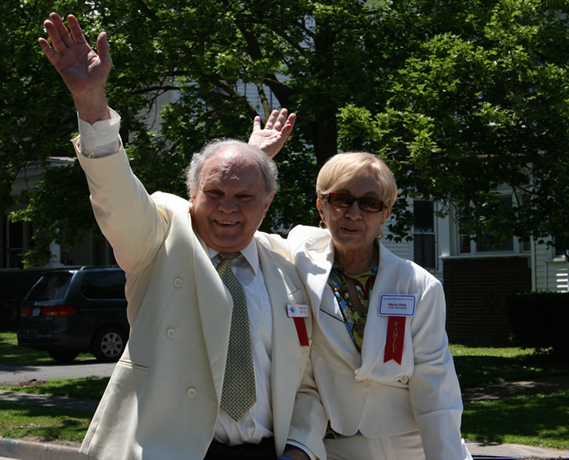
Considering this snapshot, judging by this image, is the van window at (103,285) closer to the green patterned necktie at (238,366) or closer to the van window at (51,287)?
the van window at (51,287)

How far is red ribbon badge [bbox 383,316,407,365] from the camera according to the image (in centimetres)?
307

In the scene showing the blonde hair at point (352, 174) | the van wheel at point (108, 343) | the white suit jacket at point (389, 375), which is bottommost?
the van wheel at point (108, 343)

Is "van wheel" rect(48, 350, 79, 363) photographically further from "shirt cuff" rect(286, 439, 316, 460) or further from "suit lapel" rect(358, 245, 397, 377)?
"shirt cuff" rect(286, 439, 316, 460)

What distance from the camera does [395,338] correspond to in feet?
10.2

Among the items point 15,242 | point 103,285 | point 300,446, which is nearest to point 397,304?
point 300,446

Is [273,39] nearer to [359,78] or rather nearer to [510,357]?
[359,78]

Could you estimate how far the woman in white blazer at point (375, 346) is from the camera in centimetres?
306

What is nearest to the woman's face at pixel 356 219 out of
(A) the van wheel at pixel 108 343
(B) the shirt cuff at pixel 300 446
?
(B) the shirt cuff at pixel 300 446

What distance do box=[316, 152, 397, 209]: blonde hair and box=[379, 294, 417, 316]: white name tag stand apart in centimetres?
44

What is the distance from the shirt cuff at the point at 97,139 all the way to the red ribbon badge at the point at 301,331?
1.01 metres

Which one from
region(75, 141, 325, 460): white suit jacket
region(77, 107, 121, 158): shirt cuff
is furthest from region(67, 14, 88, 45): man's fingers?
region(75, 141, 325, 460): white suit jacket

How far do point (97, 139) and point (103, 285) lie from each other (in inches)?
602

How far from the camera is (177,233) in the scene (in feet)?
9.46

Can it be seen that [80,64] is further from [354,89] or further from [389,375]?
[354,89]
